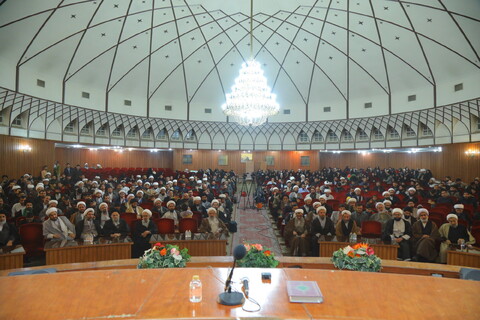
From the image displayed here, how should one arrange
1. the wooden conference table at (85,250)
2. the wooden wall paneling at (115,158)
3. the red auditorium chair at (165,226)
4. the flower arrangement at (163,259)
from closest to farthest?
the flower arrangement at (163,259) → the wooden conference table at (85,250) → the red auditorium chair at (165,226) → the wooden wall paneling at (115,158)

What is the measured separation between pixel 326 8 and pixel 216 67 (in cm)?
1039

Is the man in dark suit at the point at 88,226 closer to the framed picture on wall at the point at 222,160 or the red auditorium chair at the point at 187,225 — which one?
the red auditorium chair at the point at 187,225

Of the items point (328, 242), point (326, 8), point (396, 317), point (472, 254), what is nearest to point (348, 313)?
point (396, 317)

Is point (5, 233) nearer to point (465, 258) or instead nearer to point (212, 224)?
point (212, 224)

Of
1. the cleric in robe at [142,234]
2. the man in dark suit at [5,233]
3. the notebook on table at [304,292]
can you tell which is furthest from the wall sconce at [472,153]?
the man in dark suit at [5,233]

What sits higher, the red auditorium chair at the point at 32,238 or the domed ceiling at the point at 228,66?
the domed ceiling at the point at 228,66

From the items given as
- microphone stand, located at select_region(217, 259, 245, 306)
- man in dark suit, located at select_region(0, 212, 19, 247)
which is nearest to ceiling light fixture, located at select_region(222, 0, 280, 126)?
man in dark suit, located at select_region(0, 212, 19, 247)

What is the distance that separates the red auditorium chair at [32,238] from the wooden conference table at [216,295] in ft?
14.4

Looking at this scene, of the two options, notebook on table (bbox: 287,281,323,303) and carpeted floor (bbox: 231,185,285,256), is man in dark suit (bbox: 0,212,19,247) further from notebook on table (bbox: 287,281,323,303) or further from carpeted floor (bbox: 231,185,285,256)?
notebook on table (bbox: 287,281,323,303)

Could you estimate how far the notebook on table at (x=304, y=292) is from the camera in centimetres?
257

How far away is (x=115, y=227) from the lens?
23.3ft

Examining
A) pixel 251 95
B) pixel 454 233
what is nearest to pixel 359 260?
pixel 454 233

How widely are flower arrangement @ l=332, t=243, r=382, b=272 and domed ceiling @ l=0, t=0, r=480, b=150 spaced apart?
16364mm

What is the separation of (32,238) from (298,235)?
253 inches
